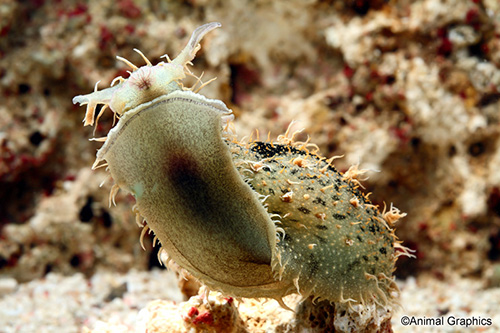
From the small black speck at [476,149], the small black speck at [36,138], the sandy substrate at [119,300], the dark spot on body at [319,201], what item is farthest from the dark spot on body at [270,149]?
the small black speck at [36,138]

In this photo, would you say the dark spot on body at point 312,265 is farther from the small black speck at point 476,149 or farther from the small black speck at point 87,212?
the small black speck at point 476,149

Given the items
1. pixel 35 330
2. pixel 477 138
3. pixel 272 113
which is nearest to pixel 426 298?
pixel 477 138

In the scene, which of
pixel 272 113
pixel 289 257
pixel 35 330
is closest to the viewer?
pixel 289 257

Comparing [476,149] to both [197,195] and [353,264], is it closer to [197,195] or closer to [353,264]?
[353,264]

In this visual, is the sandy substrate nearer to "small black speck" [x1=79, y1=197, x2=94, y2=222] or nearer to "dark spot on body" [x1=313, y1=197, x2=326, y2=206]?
"small black speck" [x1=79, y1=197, x2=94, y2=222]

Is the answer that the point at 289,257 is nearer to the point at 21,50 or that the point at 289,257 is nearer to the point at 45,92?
the point at 45,92

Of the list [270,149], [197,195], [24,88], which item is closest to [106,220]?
[24,88]

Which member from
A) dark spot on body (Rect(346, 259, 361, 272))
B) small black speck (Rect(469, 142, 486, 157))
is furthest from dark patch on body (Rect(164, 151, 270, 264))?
small black speck (Rect(469, 142, 486, 157))
